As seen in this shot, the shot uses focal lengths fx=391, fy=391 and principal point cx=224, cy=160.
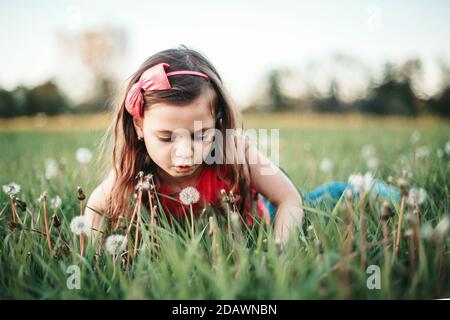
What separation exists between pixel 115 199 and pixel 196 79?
1.66ft

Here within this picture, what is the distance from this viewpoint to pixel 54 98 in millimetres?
3234

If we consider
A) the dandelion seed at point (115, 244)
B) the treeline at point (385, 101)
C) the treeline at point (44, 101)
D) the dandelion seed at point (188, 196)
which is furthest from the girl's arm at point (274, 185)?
the treeline at point (44, 101)

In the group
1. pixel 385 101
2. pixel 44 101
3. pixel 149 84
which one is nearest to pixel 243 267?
pixel 149 84

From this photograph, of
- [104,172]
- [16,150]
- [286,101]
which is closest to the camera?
[104,172]

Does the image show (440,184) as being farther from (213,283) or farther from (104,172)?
(104,172)

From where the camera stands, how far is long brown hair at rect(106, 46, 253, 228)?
1.27 meters

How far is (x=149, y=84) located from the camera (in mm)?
1285

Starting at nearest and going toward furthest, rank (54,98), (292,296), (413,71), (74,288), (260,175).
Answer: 1. (292,296)
2. (74,288)
3. (260,175)
4. (413,71)
5. (54,98)

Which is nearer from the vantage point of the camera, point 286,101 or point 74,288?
point 74,288

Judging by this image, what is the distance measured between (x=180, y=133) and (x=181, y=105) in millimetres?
95

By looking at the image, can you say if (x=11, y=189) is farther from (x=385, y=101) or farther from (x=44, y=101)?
(x=385, y=101)

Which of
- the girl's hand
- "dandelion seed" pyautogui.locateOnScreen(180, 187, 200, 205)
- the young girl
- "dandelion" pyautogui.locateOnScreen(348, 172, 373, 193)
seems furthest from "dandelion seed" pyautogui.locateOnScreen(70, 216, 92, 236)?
"dandelion" pyautogui.locateOnScreen(348, 172, 373, 193)

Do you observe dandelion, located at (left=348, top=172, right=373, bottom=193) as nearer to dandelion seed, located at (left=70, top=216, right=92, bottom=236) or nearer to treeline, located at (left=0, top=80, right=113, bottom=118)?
dandelion seed, located at (left=70, top=216, right=92, bottom=236)
